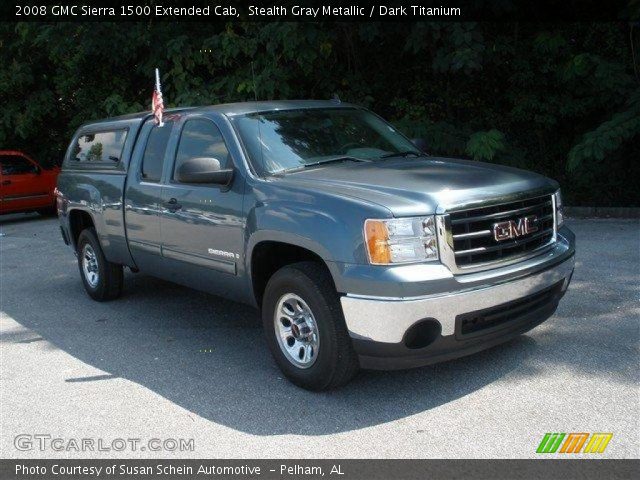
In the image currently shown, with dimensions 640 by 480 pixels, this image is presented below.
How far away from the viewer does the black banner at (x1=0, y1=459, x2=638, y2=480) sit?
340 cm

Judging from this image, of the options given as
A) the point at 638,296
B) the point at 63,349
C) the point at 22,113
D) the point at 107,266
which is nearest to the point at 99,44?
the point at 22,113

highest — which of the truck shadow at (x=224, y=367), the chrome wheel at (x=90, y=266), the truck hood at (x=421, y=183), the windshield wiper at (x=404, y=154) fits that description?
the windshield wiper at (x=404, y=154)

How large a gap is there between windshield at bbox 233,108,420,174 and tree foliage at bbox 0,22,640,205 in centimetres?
534

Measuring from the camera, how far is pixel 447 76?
1348 cm

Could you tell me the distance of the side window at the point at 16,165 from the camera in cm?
1563

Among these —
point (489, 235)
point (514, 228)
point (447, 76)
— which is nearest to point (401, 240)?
point (489, 235)

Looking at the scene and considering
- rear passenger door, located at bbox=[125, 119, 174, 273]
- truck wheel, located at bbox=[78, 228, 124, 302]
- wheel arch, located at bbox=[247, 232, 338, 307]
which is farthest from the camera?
truck wheel, located at bbox=[78, 228, 124, 302]

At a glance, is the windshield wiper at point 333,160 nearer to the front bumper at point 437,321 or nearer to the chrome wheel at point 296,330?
the chrome wheel at point 296,330

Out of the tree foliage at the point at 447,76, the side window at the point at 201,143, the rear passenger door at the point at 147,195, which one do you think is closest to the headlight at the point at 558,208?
the side window at the point at 201,143

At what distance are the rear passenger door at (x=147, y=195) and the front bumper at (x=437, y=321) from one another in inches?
99.1

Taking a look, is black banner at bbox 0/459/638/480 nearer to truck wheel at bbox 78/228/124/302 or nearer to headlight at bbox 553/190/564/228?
headlight at bbox 553/190/564/228

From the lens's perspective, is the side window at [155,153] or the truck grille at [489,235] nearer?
the truck grille at [489,235]

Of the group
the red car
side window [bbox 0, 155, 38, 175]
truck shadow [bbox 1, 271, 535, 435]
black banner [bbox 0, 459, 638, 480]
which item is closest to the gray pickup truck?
truck shadow [bbox 1, 271, 535, 435]

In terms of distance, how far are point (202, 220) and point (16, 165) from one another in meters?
12.3
